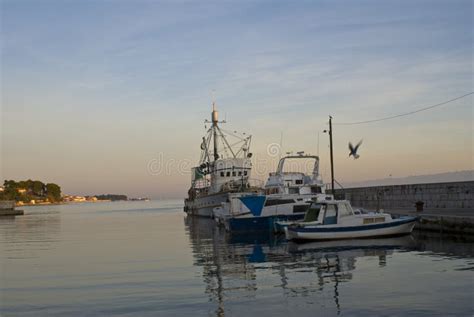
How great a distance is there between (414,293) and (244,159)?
2320 inches

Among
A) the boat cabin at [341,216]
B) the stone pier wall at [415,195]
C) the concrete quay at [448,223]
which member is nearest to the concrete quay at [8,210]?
Answer: the stone pier wall at [415,195]

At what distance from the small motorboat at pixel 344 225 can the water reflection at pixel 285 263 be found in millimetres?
593

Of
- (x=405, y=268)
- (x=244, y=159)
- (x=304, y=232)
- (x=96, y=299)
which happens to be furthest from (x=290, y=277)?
(x=244, y=159)

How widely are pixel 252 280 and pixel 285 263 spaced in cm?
454

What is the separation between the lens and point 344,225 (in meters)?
31.5

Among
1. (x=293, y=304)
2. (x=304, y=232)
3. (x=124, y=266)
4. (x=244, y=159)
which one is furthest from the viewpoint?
(x=244, y=159)

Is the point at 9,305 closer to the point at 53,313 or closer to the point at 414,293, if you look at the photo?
the point at 53,313

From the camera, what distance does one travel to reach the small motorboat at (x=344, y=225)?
3133cm

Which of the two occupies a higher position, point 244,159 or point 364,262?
point 244,159

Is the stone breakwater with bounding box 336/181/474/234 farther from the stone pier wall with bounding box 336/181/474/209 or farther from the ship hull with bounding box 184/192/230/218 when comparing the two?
the ship hull with bounding box 184/192/230/218

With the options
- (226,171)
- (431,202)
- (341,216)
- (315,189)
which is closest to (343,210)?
(341,216)

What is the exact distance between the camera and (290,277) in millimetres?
19797

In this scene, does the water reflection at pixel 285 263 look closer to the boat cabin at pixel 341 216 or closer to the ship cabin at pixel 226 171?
the boat cabin at pixel 341 216

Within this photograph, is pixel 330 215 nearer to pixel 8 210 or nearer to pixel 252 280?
pixel 252 280
